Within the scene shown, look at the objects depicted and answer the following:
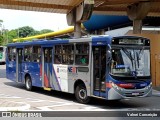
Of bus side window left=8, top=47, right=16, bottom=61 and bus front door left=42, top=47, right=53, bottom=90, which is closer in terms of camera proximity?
bus front door left=42, top=47, right=53, bottom=90

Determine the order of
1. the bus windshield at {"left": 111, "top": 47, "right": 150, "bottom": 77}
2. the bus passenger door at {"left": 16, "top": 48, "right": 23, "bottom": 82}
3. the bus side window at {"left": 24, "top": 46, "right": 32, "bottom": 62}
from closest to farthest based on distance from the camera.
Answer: the bus windshield at {"left": 111, "top": 47, "right": 150, "bottom": 77} → the bus side window at {"left": 24, "top": 46, "right": 32, "bottom": 62} → the bus passenger door at {"left": 16, "top": 48, "right": 23, "bottom": 82}

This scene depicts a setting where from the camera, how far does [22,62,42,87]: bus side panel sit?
61.1ft

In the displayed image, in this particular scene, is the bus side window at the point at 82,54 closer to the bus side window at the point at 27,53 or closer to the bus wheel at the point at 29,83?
the bus side window at the point at 27,53

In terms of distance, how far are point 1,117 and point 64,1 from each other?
18.9 metres

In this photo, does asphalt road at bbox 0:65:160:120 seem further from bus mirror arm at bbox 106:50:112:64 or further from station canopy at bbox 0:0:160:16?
station canopy at bbox 0:0:160:16

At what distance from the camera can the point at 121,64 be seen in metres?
13.6

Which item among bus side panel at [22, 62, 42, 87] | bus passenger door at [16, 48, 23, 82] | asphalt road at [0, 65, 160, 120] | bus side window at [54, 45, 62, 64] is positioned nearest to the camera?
asphalt road at [0, 65, 160, 120]

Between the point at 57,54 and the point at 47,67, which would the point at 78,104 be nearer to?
the point at 57,54

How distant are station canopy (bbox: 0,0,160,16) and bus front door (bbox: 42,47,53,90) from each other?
10.4 meters

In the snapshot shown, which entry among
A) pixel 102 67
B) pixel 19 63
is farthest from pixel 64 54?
pixel 19 63

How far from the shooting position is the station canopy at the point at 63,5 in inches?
→ 1108

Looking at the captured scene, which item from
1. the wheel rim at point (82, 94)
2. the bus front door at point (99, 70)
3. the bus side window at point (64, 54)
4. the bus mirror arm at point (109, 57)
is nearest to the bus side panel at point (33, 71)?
the bus side window at point (64, 54)

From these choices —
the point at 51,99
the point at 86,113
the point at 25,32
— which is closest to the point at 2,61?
the point at 51,99

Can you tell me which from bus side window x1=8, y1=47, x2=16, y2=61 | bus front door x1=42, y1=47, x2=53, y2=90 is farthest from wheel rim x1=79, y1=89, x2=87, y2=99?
bus side window x1=8, y1=47, x2=16, y2=61
